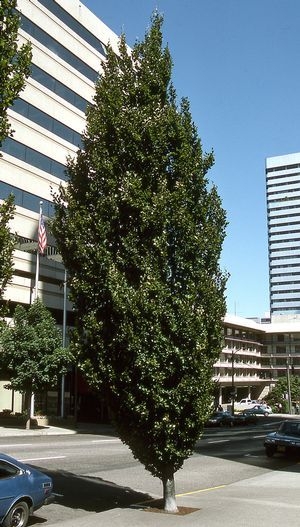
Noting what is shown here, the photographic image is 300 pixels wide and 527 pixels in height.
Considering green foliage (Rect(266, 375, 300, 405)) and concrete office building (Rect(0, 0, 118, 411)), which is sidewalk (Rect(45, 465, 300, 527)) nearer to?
concrete office building (Rect(0, 0, 118, 411))

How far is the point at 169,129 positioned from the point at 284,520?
27.9 ft

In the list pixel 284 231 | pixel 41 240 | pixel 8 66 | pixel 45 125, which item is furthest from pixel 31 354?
pixel 284 231

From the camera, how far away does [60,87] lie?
47.8m

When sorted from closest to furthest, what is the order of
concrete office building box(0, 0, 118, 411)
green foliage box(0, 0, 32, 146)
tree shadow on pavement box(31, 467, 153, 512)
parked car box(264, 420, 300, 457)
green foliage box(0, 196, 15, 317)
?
green foliage box(0, 196, 15, 317) < green foliage box(0, 0, 32, 146) < tree shadow on pavement box(31, 467, 153, 512) < parked car box(264, 420, 300, 457) < concrete office building box(0, 0, 118, 411)

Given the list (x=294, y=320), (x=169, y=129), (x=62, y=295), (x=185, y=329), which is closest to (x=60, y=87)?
(x=62, y=295)

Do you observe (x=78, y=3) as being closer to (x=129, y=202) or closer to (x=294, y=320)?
(x=129, y=202)

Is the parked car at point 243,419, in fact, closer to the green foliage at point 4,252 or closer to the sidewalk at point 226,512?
the sidewalk at point 226,512

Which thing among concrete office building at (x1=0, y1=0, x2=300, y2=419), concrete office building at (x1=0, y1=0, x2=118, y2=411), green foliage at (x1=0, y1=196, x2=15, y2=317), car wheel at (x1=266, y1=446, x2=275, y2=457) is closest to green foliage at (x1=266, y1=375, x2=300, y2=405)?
concrete office building at (x1=0, y1=0, x2=300, y2=419)

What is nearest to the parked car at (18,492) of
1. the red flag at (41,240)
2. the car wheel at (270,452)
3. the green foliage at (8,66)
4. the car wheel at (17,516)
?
the car wheel at (17,516)

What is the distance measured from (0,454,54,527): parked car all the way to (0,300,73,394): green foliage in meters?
22.7

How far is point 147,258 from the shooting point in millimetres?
11500

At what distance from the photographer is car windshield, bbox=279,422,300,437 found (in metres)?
23.7

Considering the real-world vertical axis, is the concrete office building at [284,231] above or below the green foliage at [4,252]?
above

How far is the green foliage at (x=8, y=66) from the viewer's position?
10.8 m
